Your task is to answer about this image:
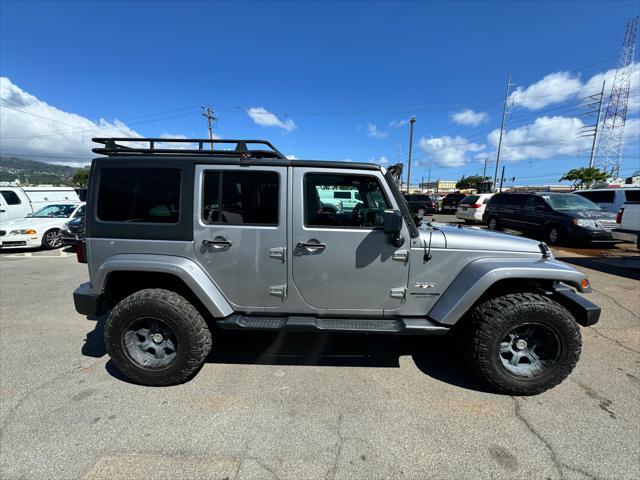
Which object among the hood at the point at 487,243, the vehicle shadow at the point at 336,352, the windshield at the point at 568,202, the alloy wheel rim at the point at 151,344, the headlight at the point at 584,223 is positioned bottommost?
the vehicle shadow at the point at 336,352

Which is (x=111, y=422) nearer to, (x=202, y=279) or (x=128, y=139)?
(x=202, y=279)

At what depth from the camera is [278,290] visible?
8.70 ft

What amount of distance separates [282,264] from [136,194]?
142 cm

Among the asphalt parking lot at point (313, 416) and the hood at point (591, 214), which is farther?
the hood at point (591, 214)

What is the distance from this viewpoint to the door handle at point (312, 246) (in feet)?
8.36

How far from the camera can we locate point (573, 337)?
2.46m

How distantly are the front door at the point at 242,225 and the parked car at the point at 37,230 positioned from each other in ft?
30.6

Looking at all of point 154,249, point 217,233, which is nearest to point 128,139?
point 154,249

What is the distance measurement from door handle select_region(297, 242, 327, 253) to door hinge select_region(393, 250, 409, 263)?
0.61m

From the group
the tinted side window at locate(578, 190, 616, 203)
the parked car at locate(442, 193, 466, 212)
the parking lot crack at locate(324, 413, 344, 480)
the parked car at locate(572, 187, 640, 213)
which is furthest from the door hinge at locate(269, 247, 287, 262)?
the parked car at locate(442, 193, 466, 212)

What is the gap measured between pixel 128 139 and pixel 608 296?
689cm

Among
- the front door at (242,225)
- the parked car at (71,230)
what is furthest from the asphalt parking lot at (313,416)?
the parked car at (71,230)

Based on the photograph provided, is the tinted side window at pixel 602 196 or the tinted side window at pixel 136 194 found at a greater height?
the tinted side window at pixel 602 196

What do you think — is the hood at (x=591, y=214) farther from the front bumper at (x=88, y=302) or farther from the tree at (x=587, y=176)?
the tree at (x=587, y=176)
